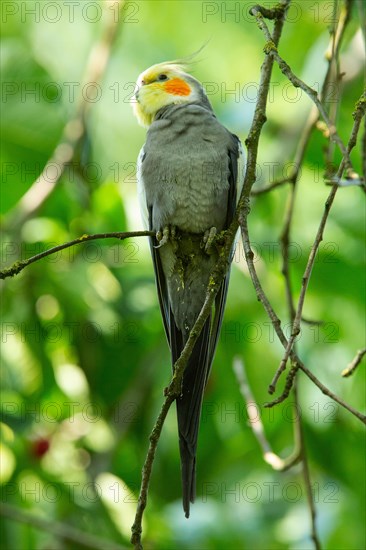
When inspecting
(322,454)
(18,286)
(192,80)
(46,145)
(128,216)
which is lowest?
(322,454)

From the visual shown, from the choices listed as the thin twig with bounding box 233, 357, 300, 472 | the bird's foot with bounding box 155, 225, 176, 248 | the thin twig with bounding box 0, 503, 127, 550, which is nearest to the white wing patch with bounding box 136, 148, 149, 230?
the bird's foot with bounding box 155, 225, 176, 248

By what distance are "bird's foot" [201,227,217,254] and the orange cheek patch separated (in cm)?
116

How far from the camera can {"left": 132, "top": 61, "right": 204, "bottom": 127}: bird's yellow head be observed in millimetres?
4863

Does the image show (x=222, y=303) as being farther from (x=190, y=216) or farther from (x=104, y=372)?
(x=104, y=372)

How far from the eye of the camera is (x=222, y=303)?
4.14 m

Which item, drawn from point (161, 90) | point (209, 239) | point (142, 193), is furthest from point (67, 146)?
point (209, 239)

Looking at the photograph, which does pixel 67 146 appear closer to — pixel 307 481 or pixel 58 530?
pixel 58 530

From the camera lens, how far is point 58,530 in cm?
467

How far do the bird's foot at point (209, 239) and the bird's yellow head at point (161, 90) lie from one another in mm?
1038

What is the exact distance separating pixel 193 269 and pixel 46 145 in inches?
56.3

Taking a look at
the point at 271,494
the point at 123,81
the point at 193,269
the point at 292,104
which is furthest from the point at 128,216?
the point at 271,494

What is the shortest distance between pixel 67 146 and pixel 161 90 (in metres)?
0.72

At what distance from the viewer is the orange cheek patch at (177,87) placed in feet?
16.1

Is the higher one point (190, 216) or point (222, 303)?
point (190, 216)
